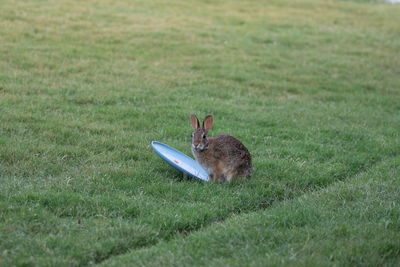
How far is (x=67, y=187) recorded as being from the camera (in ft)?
20.5

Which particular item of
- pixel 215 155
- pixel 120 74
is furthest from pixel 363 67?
pixel 215 155

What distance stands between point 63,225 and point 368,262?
10.1ft

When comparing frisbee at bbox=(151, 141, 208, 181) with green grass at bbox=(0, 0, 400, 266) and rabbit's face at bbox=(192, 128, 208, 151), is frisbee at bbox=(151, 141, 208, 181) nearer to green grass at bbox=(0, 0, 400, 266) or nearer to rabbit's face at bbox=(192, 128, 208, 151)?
green grass at bbox=(0, 0, 400, 266)

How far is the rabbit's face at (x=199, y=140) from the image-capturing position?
6.79 meters

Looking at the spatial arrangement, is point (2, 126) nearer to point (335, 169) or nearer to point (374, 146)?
point (335, 169)

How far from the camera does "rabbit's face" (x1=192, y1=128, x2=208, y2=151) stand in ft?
22.3

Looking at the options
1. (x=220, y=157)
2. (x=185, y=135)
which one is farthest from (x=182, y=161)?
(x=185, y=135)

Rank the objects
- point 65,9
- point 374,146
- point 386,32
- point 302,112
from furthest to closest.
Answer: point 386,32 < point 65,9 < point 302,112 < point 374,146

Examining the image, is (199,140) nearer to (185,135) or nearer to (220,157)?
(220,157)

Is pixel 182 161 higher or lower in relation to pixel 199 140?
lower

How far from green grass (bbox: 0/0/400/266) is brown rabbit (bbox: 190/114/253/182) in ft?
0.63

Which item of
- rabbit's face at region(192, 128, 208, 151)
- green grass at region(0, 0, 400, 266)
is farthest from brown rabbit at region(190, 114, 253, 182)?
green grass at region(0, 0, 400, 266)

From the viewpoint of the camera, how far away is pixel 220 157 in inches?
275

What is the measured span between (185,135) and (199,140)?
6.50ft
